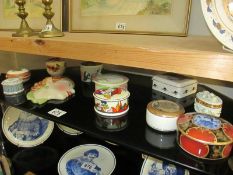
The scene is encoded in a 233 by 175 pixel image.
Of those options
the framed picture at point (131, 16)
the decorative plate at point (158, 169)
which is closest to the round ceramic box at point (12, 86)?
the framed picture at point (131, 16)

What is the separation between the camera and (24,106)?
2.47ft

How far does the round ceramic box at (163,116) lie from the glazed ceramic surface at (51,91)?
0.36m

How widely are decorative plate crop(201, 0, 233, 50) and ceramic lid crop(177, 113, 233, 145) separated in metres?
0.20

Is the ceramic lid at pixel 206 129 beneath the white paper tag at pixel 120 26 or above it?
beneath

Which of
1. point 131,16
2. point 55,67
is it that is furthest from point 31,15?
point 131,16

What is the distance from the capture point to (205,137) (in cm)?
47

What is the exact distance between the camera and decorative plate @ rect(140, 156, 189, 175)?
72 centimetres

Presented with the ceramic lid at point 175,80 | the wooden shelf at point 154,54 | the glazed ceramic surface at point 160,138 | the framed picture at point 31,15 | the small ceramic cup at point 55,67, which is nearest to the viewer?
the wooden shelf at point 154,54

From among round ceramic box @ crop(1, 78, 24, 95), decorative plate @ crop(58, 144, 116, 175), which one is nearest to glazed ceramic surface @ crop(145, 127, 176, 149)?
decorative plate @ crop(58, 144, 116, 175)

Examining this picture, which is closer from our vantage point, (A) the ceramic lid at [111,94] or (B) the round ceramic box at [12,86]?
(A) the ceramic lid at [111,94]

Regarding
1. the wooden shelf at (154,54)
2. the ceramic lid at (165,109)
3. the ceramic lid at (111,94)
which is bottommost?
the ceramic lid at (165,109)

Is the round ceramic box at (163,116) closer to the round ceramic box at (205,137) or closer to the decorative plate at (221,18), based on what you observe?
the round ceramic box at (205,137)

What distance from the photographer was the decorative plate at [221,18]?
0.40m

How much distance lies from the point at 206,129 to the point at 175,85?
0.27 meters
